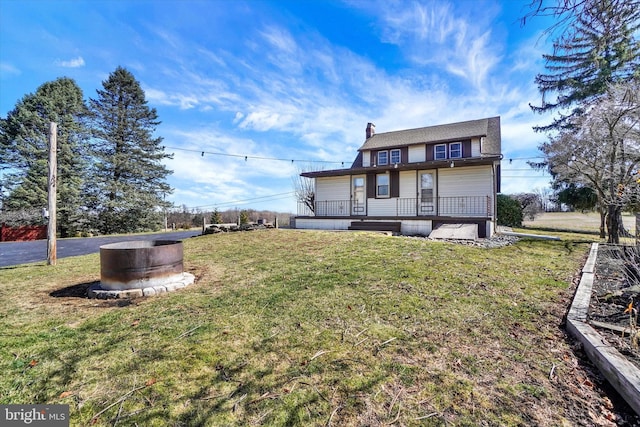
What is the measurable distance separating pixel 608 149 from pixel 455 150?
5.69 metres

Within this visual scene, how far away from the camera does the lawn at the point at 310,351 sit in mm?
2248

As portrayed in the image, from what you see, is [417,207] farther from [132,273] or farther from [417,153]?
[132,273]

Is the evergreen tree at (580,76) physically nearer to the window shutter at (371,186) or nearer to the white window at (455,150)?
the white window at (455,150)

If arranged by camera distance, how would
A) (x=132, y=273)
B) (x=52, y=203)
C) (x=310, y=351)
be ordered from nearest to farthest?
(x=310, y=351), (x=132, y=273), (x=52, y=203)

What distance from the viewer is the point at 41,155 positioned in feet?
66.7

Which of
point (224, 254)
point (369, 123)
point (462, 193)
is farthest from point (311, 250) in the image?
point (369, 123)

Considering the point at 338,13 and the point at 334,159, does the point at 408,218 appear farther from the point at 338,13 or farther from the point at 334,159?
the point at 334,159

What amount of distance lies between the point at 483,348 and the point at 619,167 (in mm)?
11801

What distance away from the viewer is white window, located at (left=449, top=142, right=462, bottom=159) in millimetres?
14750

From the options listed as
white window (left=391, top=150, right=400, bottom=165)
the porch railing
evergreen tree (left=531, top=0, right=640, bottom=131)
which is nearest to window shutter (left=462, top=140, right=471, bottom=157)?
the porch railing

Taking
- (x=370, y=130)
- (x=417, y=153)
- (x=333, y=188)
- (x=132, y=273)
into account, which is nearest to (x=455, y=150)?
(x=417, y=153)

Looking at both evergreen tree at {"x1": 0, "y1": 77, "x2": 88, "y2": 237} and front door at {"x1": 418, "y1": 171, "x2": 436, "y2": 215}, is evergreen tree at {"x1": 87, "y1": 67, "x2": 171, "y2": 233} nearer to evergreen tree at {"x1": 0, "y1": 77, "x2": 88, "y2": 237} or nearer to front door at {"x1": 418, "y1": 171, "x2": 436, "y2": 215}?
evergreen tree at {"x1": 0, "y1": 77, "x2": 88, "y2": 237}

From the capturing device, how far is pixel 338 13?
933 centimetres

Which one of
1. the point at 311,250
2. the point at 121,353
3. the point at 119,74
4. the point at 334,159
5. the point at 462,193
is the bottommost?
the point at 121,353
